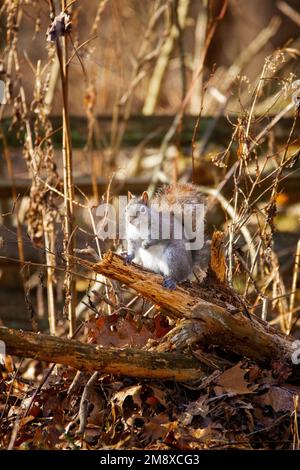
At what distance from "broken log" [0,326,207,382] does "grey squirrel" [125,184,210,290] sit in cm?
48

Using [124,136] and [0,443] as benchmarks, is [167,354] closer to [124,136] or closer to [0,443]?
[0,443]

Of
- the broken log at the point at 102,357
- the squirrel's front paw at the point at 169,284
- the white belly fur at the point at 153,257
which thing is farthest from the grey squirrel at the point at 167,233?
the broken log at the point at 102,357

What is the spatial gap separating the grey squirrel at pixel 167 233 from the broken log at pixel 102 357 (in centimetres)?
48

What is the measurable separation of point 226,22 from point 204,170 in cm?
357

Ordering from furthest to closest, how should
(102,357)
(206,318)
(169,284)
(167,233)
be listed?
1. (167,233)
2. (169,284)
3. (206,318)
4. (102,357)

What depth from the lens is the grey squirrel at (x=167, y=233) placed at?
10.0 ft

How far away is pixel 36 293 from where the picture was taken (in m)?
5.48

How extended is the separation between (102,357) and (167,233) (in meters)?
0.81

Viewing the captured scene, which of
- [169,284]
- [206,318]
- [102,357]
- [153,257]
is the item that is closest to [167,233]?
[153,257]

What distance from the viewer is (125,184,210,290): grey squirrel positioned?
3.05 meters

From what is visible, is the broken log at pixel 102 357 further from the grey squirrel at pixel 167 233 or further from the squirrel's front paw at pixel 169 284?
the grey squirrel at pixel 167 233

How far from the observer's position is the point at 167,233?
3107 millimetres

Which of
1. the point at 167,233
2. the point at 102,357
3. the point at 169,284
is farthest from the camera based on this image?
the point at 167,233

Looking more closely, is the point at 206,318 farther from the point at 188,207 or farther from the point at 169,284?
the point at 188,207
